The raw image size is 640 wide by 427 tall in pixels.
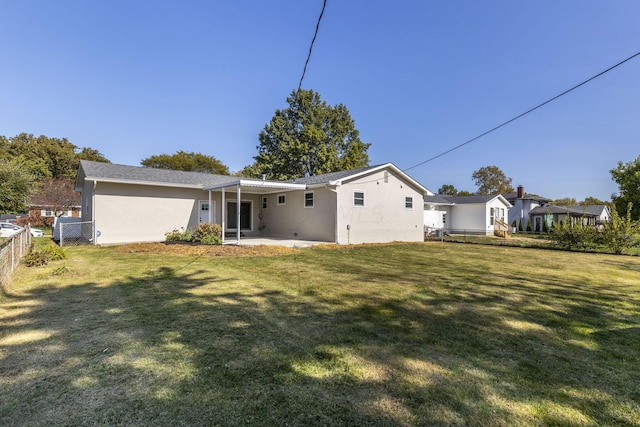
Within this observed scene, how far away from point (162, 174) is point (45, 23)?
24.2ft

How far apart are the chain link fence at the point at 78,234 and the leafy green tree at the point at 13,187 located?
25.2 feet

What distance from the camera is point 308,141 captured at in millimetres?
32625

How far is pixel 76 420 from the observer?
209cm

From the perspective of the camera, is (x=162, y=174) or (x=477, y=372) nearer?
(x=477, y=372)

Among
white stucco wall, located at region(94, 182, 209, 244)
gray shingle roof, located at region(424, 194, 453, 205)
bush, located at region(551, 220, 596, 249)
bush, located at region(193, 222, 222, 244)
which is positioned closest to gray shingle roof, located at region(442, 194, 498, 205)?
gray shingle roof, located at region(424, 194, 453, 205)

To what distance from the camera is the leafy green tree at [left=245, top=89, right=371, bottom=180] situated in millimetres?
32650

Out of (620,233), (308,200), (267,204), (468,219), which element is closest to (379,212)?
(308,200)

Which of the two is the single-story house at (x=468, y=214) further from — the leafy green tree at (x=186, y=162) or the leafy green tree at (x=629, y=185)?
the leafy green tree at (x=186, y=162)

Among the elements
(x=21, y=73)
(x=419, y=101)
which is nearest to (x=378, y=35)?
(x=419, y=101)

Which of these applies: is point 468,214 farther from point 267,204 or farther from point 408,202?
point 267,204

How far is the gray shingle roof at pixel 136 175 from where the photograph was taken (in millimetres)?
13993

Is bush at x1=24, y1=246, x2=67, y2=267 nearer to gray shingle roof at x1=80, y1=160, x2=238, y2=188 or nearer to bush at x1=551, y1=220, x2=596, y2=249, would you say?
gray shingle roof at x1=80, y1=160, x2=238, y2=188

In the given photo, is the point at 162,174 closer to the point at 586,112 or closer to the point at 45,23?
the point at 45,23

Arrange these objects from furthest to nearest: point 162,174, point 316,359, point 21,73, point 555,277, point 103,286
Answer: point 162,174, point 21,73, point 555,277, point 103,286, point 316,359
